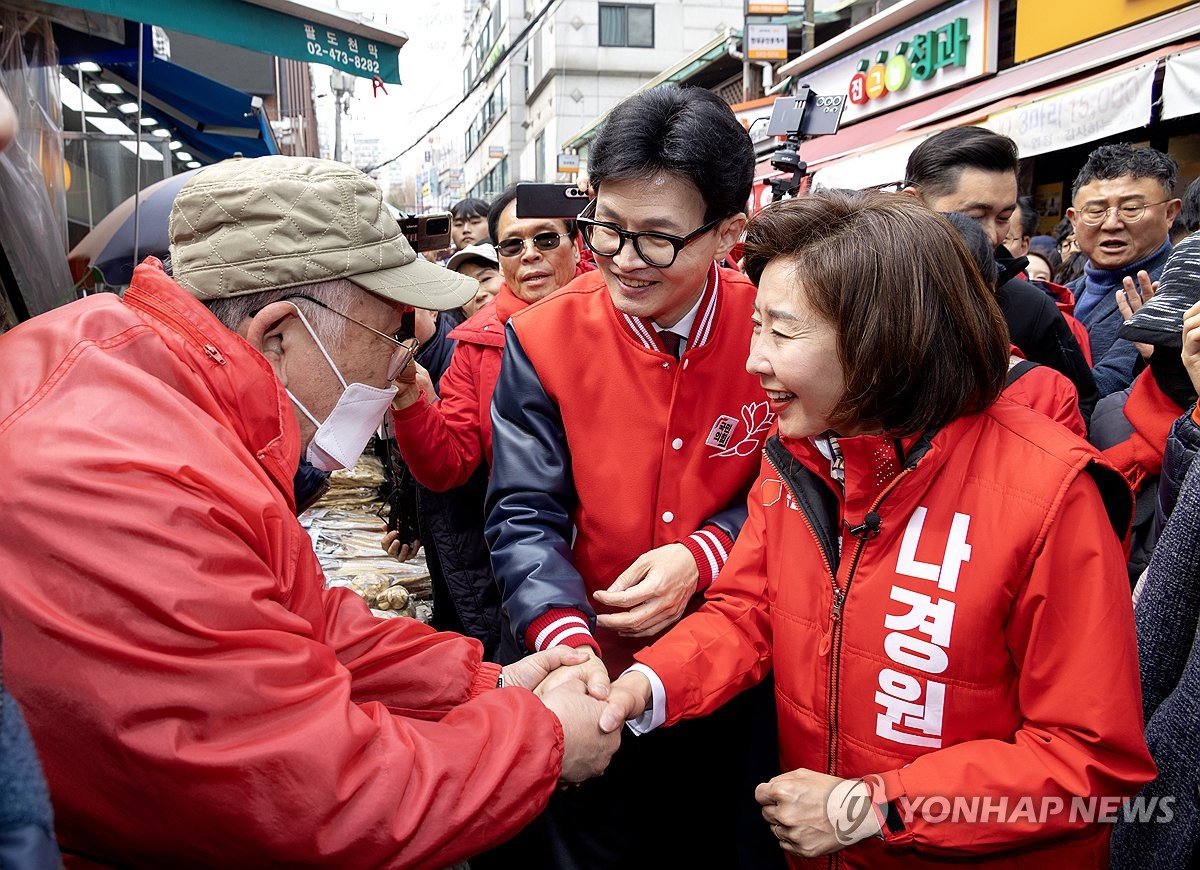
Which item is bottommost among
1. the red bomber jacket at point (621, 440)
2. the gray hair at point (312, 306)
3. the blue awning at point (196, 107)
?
the red bomber jacket at point (621, 440)

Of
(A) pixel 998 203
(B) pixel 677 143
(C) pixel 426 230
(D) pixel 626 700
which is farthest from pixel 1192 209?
(D) pixel 626 700

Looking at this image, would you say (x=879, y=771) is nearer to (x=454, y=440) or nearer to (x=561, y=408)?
(x=561, y=408)

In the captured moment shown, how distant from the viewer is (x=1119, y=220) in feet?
13.1

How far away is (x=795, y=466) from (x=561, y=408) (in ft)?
2.26

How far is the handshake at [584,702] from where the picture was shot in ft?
5.57

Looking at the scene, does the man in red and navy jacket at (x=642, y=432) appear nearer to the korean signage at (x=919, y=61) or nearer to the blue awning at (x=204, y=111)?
the blue awning at (x=204, y=111)

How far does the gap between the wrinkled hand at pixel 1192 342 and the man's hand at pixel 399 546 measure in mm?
3145

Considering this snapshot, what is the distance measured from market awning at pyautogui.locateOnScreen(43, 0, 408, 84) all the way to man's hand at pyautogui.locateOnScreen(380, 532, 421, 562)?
2.78 meters

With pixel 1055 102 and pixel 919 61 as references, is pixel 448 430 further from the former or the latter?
pixel 919 61

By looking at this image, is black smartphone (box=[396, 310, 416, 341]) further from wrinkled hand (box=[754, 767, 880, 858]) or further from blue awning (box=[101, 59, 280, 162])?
blue awning (box=[101, 59, 280, 162])

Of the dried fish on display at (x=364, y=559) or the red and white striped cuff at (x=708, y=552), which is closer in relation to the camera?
the red and white striped cuff at (x=708, y=552)

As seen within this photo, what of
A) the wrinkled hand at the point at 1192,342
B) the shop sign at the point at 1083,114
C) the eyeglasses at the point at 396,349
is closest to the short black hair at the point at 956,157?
the wrinkled hand at the point at 1192,342

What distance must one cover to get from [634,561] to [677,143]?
1.05m

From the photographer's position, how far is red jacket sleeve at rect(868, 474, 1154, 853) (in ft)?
4.61
